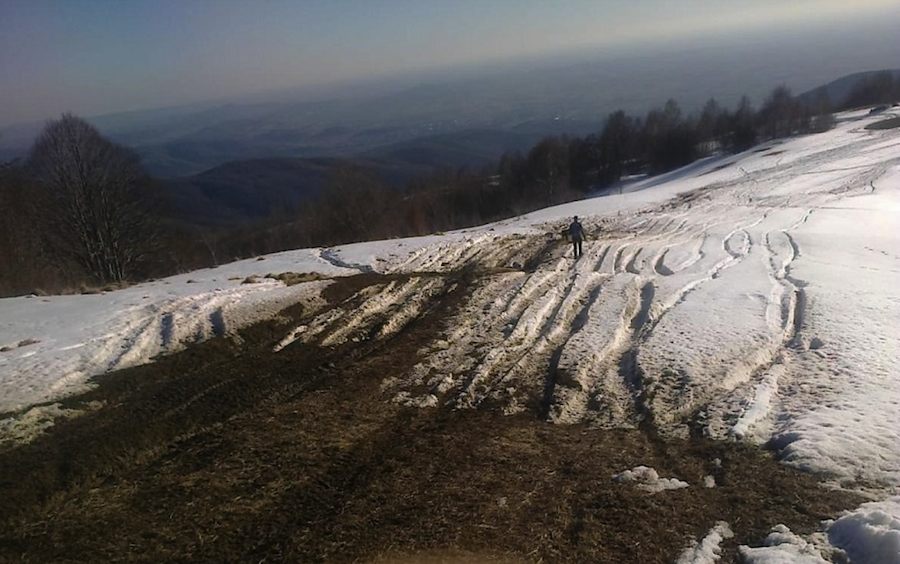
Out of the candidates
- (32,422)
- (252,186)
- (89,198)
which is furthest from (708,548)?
(252,186)

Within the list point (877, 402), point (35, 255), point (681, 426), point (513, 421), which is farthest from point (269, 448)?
point (35, 255)

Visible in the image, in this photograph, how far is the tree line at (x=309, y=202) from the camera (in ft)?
101

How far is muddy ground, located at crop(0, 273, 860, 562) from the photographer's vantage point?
655 cm

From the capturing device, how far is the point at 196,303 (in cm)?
1546

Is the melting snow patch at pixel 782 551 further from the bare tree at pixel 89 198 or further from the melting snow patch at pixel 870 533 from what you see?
the bare tree at pixel 89 198

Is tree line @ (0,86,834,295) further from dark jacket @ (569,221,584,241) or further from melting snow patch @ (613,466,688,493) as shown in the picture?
melting snow patch @ (613,466,688,493)

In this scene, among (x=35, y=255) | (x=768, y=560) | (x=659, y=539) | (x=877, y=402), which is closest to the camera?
(x=768, y=560)

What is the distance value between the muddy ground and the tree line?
1311 centimetres

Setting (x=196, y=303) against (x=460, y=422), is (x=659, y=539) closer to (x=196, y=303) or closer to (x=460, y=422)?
(x=460, y=422)

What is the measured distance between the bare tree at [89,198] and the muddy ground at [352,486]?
995 inches

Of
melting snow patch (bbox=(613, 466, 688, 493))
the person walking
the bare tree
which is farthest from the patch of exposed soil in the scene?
the bare tree

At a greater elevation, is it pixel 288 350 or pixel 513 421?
pixel 288 350

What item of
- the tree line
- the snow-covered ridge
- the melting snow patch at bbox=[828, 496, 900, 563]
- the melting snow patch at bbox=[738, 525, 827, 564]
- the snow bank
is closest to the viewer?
the melting snow patch at bbox=[828, 496, 900, 563]

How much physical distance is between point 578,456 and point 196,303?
11.7 meters
